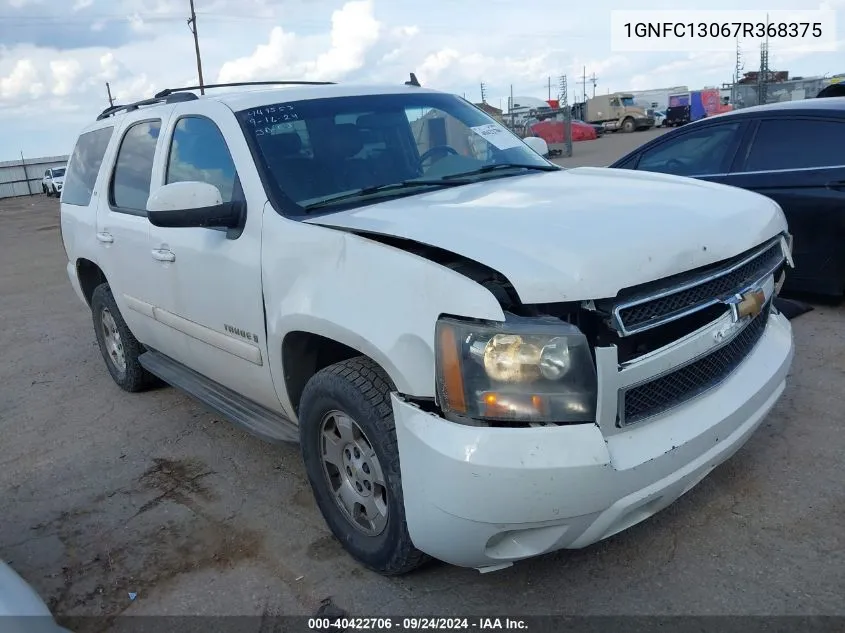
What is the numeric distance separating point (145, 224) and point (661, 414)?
2.99 meters

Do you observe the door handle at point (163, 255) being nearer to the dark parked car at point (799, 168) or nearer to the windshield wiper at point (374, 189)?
the windshield wiper at point (374, 189)

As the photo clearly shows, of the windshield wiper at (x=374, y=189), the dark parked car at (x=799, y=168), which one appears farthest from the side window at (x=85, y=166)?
the dark parked car at (x=799, y=168)

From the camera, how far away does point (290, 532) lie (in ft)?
10.6

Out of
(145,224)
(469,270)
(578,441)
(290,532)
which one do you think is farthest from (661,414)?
(145,224)

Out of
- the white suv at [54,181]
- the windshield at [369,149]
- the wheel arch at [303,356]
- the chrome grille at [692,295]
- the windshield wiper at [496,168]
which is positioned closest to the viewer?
the chrome grille at [692,295]

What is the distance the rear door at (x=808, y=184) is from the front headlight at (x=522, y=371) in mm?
3904

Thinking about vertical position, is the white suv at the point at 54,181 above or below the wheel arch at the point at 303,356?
below

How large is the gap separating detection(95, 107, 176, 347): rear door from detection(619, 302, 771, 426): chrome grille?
278cm

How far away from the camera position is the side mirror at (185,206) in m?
3.09

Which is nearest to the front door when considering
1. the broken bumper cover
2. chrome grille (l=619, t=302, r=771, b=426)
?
the broken bumper cover

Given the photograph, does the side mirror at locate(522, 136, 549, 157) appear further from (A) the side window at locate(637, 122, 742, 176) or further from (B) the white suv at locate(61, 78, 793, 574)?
(A) the side window at locate(637, 122, 742, 176)

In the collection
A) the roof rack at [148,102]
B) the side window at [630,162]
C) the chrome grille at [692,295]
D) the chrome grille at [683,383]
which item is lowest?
the chrome grille at [683,383]

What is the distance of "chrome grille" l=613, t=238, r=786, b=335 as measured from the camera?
2.27m

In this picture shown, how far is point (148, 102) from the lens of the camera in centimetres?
450
